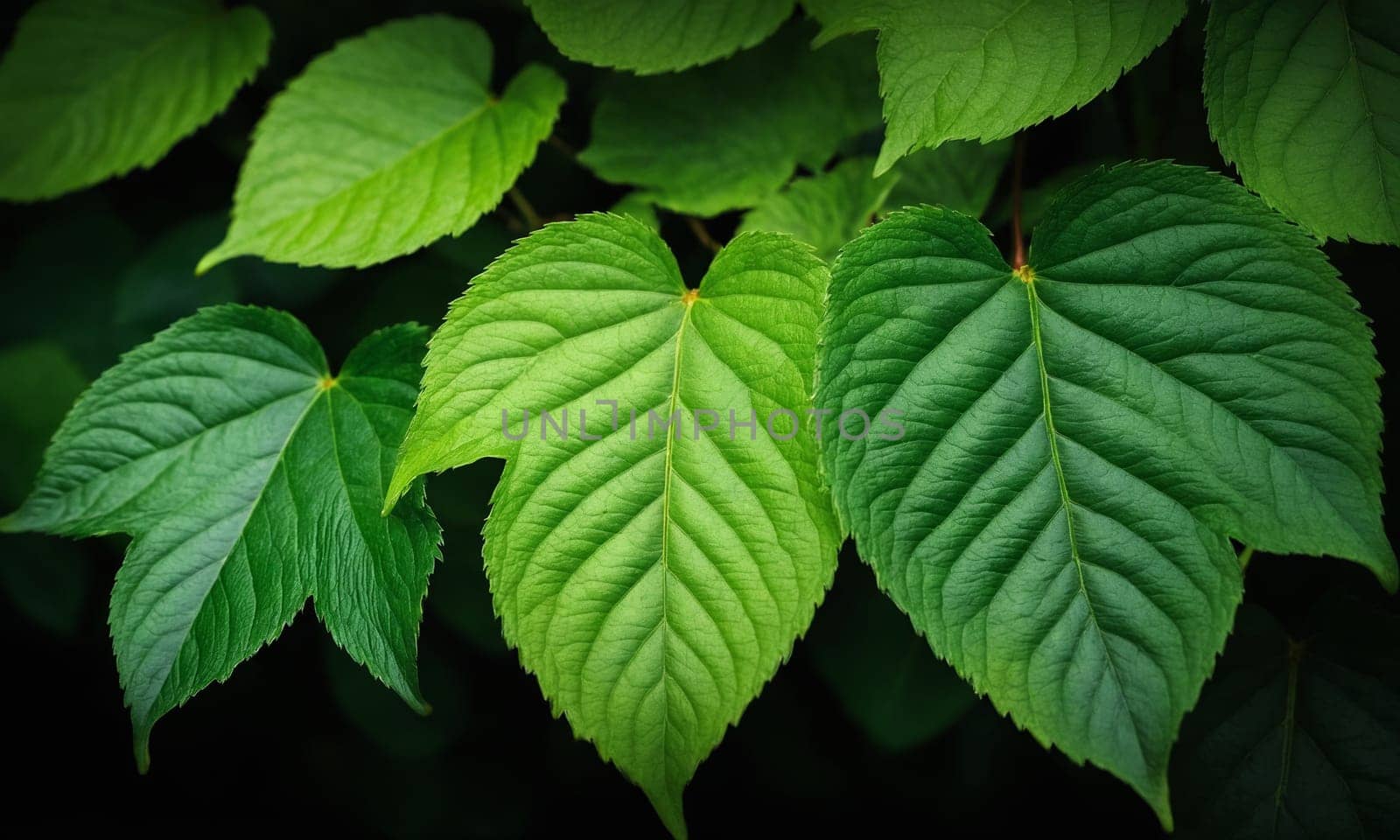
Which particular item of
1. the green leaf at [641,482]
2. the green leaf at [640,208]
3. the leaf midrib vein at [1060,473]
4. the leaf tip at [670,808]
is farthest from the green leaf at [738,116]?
the leaf tip at [670,808]

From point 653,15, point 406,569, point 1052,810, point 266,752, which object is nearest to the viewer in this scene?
point 406,569

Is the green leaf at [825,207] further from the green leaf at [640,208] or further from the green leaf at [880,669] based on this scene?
the green leaf at [880,669]

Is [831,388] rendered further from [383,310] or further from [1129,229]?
[383,310]

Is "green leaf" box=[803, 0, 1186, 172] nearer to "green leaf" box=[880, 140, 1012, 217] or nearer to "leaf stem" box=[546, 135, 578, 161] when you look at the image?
"green leaf" box=[880, 140, 1012, 217]

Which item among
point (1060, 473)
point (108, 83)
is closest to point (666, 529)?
point (1060, 473)

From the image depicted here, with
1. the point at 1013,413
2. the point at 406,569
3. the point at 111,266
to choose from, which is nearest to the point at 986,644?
the point at 1013,413
